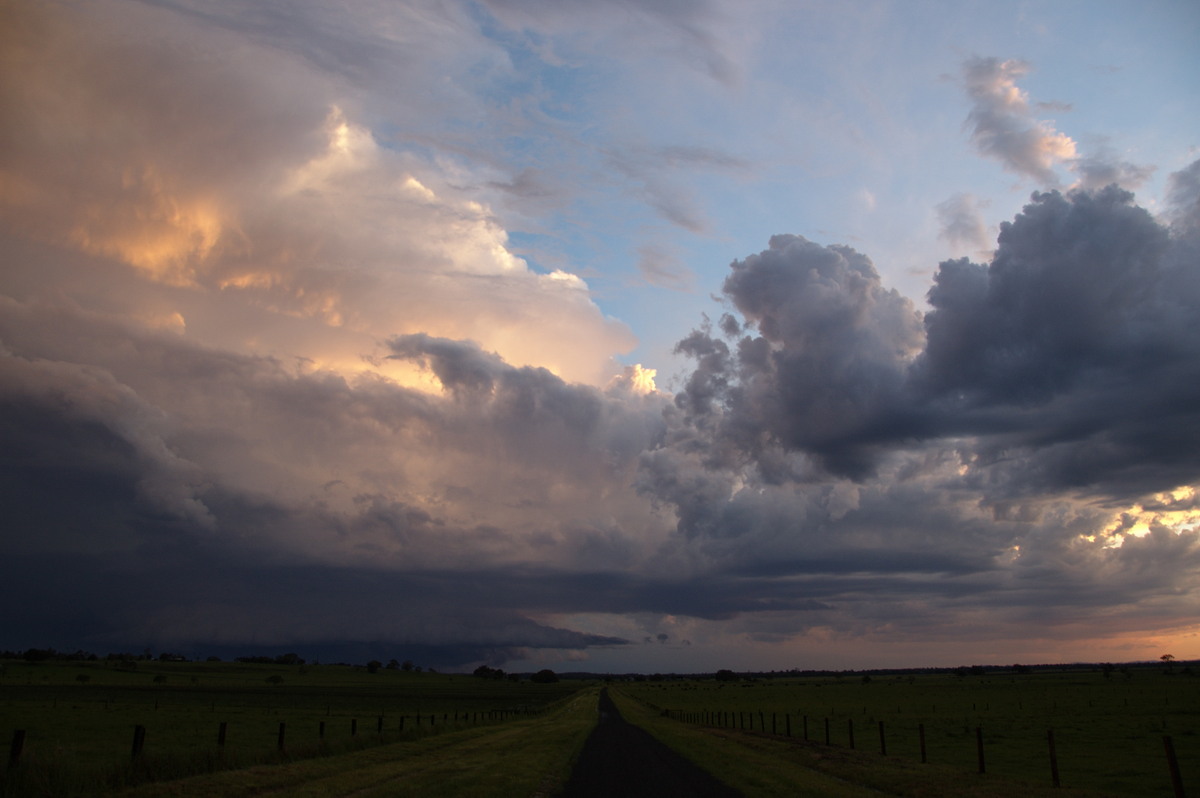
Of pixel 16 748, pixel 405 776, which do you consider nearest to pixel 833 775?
pixel 405 776

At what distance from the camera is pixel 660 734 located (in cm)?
4341

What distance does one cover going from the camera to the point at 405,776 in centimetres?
2355

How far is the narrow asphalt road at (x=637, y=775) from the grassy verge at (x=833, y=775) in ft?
2.77

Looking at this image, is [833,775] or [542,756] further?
[542,756]

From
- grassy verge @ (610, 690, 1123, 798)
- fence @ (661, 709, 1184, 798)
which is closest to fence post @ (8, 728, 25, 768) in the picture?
grassy verge @ (610, 690, 1123, 798)

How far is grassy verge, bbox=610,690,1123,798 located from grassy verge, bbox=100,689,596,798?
230 inches

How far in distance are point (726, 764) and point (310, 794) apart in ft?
50.3

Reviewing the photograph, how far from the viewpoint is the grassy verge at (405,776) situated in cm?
1948

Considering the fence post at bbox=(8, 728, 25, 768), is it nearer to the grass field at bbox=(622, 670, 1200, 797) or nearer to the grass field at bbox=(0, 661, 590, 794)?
the grass field at bbox=(0, 661, 590, 794)

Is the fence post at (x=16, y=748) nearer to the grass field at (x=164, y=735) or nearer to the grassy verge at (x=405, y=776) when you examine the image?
the grass field at (x=164, y=735)

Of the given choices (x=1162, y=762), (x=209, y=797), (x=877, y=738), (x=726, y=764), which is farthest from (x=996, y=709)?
(x=209, y=797)

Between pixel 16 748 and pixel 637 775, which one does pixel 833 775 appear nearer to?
pixel 637 775

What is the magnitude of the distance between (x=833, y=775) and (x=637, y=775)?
7.73 meters

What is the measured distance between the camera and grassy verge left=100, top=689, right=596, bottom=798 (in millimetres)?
19484
